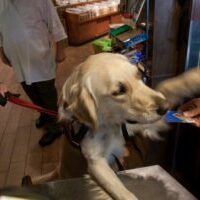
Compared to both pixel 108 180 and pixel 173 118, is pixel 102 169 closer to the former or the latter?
pixel 108 180

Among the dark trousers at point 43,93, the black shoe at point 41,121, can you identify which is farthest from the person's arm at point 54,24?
the black shoe at point 41,121

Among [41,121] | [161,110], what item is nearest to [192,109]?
[161,110]

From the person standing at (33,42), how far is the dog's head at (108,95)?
1.23m

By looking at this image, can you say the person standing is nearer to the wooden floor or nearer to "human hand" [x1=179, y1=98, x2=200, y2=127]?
the wooden floor

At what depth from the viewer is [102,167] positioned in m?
1.02

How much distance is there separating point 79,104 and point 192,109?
0.56m

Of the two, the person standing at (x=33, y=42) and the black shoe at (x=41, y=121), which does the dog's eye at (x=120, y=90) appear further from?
the black shoe at (x=41, y=121)

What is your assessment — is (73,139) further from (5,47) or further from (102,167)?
(5,47)

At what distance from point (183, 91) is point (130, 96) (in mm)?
279

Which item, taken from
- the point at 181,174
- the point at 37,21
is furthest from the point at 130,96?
the point at 37,21

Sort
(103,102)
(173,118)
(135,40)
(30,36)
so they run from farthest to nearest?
(30,36) → (135,40) → (173,118) → (103,102)

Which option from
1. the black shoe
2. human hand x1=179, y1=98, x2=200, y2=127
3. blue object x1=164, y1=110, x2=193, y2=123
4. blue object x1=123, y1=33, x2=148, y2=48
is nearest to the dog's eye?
blue object x1=164, y1=110, x2=193, y2=123

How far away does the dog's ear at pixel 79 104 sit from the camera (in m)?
1.01

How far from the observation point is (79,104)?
1021 mm
